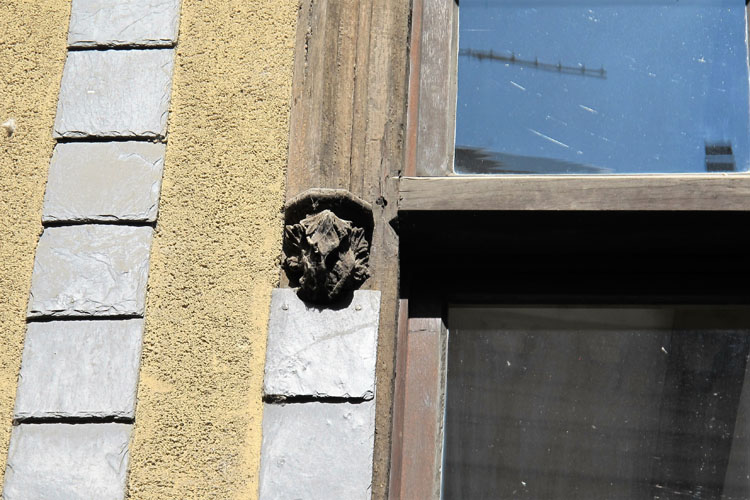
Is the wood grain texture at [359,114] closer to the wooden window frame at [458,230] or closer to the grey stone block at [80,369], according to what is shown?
the wooden window frame at [458,230]

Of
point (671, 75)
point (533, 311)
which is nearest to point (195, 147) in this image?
point (533, 311)

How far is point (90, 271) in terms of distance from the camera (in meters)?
3.22

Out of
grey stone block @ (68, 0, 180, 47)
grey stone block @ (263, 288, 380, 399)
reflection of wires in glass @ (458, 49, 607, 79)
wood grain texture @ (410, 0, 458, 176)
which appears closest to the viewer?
grey stone block @ (263, 288, 380, 399)

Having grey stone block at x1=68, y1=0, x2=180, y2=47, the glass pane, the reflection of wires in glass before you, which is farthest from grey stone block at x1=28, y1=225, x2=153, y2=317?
the reflection of wires in glass

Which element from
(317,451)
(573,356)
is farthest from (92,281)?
(573,356)

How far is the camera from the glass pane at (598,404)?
3020 millimetres

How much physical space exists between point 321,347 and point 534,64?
39.6 inches

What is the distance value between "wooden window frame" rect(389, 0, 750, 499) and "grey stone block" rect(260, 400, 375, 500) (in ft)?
0.38

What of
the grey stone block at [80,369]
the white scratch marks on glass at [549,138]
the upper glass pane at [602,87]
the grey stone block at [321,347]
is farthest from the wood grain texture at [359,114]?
the grey stone block at [80,369]

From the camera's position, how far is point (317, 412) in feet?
9.80

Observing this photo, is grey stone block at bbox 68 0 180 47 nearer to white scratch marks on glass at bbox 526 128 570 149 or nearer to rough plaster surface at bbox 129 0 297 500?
rough plaster surface at bbox 129 0 297 500

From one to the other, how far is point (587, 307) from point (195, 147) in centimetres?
112

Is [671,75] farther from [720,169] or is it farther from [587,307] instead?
[587,307]

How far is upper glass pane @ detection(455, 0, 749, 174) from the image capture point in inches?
128
